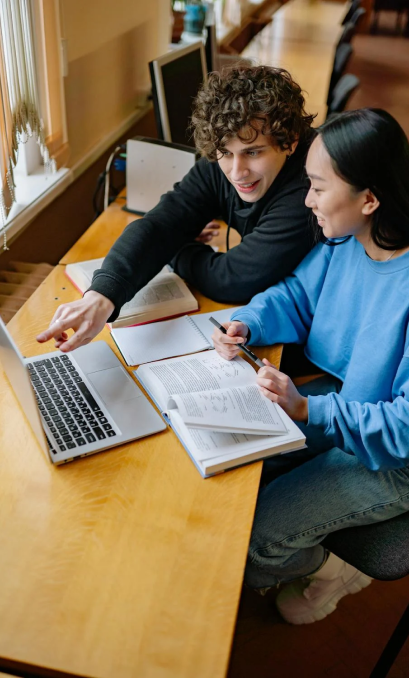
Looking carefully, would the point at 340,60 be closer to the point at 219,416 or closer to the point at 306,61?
the point at 306,61

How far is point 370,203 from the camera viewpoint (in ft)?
3.77

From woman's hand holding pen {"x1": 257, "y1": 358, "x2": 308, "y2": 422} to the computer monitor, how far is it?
1105 mm

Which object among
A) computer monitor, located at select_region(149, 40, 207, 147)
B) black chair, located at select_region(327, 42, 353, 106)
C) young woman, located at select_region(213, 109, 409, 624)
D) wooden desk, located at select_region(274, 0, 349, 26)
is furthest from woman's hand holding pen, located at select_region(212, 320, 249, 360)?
wooden desk, located at select_region(274, 0, 349, 26)

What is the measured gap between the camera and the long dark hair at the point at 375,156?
3.61ft

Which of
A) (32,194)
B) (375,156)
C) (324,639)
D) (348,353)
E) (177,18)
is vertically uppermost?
(375,156)

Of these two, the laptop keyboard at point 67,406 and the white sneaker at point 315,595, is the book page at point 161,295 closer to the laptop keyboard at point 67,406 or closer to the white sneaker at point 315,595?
the laptop keyboard at point 67,406

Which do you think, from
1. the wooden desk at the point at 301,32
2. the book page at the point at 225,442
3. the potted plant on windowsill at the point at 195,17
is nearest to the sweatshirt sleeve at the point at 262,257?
the book page at the point at 225,442

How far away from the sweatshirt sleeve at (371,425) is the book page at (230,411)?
0.32 ft

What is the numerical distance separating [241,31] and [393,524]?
4.09 metres

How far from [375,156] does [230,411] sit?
0.54 meters

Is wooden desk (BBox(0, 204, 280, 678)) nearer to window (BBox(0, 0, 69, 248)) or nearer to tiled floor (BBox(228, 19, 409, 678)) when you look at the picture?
tiled floor (BBox(228, 19, 409, 678))

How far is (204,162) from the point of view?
5.38ft

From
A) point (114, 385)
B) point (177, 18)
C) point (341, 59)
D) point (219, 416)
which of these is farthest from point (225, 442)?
point (177, 18)

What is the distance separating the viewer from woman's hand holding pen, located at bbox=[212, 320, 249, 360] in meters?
1.30
